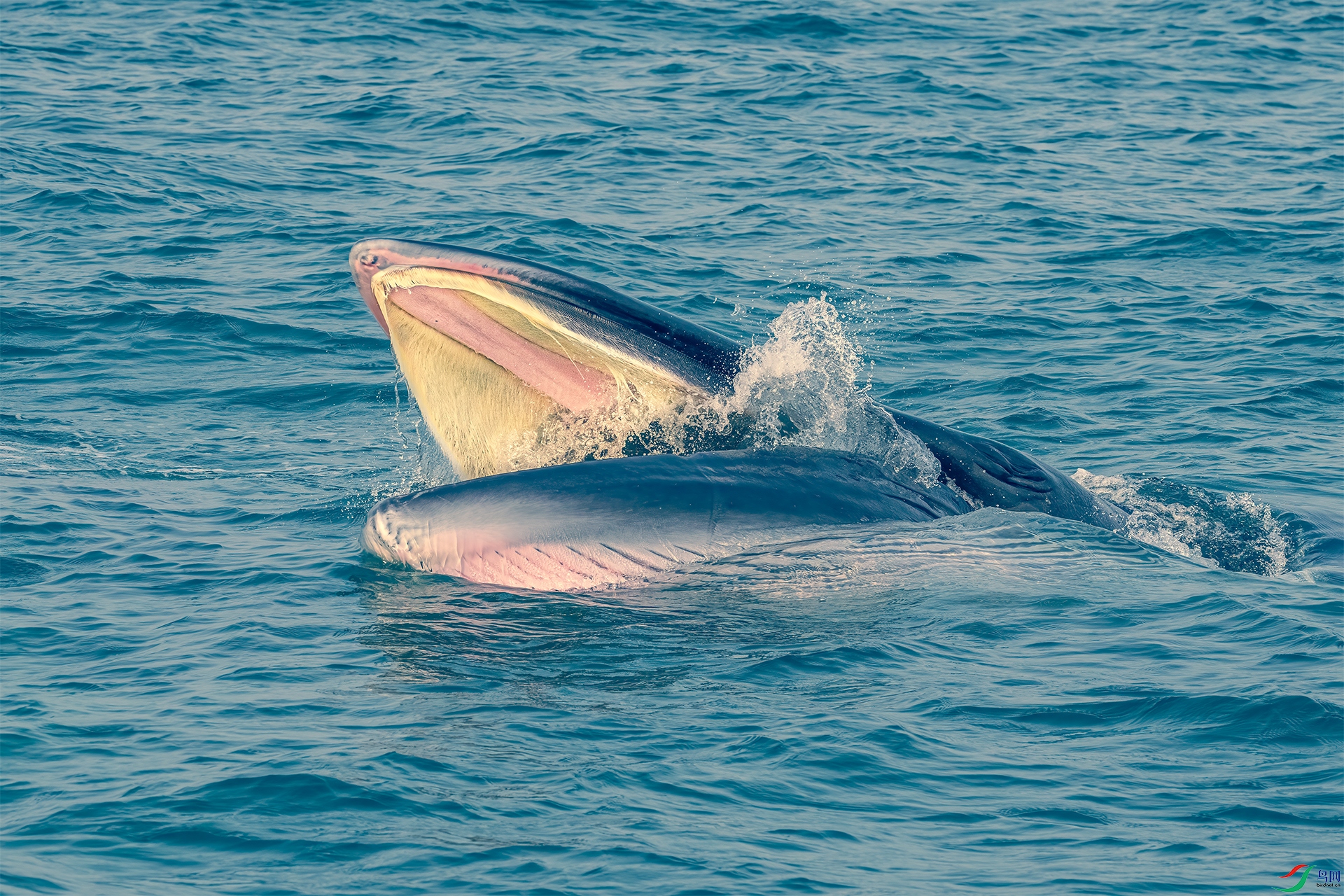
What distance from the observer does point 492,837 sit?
25.3 ft

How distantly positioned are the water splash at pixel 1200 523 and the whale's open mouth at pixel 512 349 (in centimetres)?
413

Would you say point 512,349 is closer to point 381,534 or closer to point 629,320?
point 629,320

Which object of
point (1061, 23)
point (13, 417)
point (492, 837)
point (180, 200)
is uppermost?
point (1061, 23)

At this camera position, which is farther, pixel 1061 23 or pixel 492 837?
pixel 1061 23

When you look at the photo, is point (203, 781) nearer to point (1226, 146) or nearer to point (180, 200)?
point (180, 200)

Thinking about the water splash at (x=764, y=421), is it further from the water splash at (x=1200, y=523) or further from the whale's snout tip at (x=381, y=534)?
the water splash at (x=1200, y=523)

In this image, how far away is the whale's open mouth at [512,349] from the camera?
1044 cm

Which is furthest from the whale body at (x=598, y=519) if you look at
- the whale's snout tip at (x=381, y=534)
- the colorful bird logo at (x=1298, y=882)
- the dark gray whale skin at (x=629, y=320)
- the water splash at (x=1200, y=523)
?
the colorful bird logo at (x=1298, y=882)

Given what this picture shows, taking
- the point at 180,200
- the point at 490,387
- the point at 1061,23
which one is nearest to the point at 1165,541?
the point at 490,387

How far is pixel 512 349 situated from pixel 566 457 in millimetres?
889

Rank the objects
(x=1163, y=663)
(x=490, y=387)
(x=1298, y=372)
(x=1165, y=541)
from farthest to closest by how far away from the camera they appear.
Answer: (x=1298, y=372), (x=1165, y=541), (x=490, y=387), (x=1163, y=663)

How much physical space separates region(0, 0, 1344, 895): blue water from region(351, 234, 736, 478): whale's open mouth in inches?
38.0

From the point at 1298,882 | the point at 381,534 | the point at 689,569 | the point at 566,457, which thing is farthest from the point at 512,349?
the point at 1298,882

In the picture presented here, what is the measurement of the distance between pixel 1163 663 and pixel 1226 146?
882 inches
